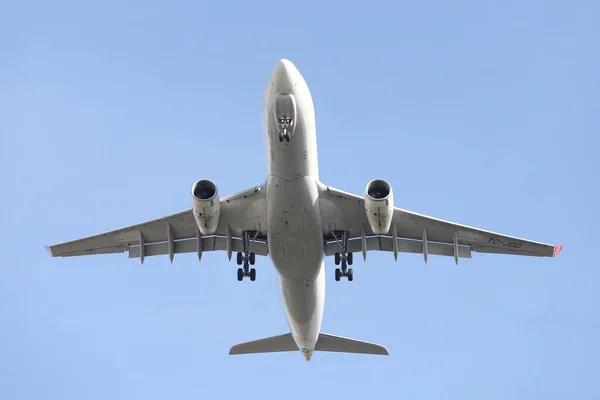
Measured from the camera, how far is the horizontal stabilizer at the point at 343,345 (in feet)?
124

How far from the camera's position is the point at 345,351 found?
38.2 meters

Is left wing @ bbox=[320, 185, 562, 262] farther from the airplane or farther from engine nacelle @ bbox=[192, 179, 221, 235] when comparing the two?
engine nacelle @ bbox=[192, 179, 221, 235]

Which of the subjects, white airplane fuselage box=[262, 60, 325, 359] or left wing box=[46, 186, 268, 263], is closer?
white airplane fuselage box=[262, 60, 325, 359]

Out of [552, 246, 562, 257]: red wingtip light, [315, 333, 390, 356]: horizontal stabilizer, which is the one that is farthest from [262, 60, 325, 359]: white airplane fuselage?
[552, 246, 562, 257]: red wingtip light

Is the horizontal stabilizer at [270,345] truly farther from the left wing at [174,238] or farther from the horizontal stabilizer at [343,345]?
the left wing at [174,238]

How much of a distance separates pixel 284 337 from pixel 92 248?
9.02 metres

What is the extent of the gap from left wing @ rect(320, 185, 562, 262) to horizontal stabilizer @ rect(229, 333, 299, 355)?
215 inches

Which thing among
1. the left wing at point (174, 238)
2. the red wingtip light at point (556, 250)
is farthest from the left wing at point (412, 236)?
the left wing at point (174, 238)

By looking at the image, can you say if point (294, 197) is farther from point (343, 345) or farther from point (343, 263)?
point (343, 345)

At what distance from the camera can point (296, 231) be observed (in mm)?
30672

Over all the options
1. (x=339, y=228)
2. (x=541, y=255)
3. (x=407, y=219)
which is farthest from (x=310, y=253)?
(x=541, y=255)

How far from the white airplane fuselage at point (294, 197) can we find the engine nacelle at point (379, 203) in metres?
1.84

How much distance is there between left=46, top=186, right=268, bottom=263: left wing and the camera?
3306 cm

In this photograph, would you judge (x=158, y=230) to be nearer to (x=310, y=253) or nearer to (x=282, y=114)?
Answer: (x=310, y=253)
